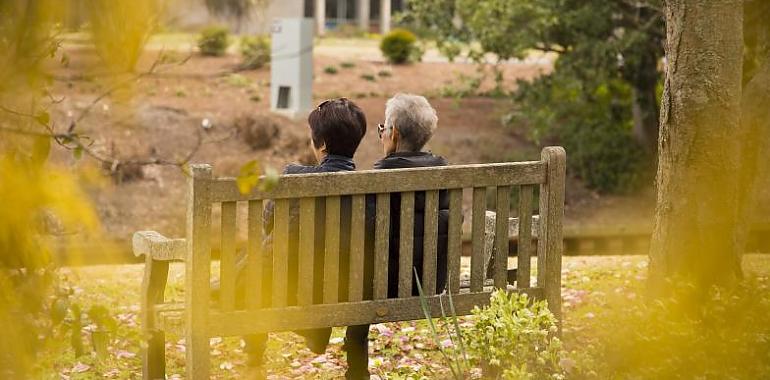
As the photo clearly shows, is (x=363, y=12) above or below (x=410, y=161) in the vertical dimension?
above

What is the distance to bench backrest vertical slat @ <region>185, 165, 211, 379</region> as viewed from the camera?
4.38 m

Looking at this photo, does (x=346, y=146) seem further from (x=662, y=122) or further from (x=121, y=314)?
(x=121, y=314)

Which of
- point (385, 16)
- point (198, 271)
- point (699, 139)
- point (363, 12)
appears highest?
point (363, 12)

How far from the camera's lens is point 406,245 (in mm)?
4836

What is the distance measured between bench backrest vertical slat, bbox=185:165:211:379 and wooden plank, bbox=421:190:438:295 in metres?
0.91

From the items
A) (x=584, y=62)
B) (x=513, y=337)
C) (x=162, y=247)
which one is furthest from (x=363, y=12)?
(x=513, y=337)

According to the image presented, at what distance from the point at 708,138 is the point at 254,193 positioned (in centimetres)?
265

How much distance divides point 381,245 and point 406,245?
116 mm

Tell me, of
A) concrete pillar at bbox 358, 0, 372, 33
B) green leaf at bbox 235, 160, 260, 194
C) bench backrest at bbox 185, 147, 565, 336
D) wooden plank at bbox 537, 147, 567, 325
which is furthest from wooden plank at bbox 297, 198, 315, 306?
concrete pillar at bbox 358, 0, 372, 33

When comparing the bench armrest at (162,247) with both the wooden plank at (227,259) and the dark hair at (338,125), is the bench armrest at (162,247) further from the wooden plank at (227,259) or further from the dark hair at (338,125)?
the dark hair at (338,125)

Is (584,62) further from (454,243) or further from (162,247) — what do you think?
(162,247)

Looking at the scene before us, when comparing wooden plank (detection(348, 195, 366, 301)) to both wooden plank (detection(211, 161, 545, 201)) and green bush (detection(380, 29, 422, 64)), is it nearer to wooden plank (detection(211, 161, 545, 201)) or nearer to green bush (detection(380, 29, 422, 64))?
wooden plank (detection(211, 161, 545, 201))

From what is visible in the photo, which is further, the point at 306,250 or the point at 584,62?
the point at 584,62

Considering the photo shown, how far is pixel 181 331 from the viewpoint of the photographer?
4.76 meters
